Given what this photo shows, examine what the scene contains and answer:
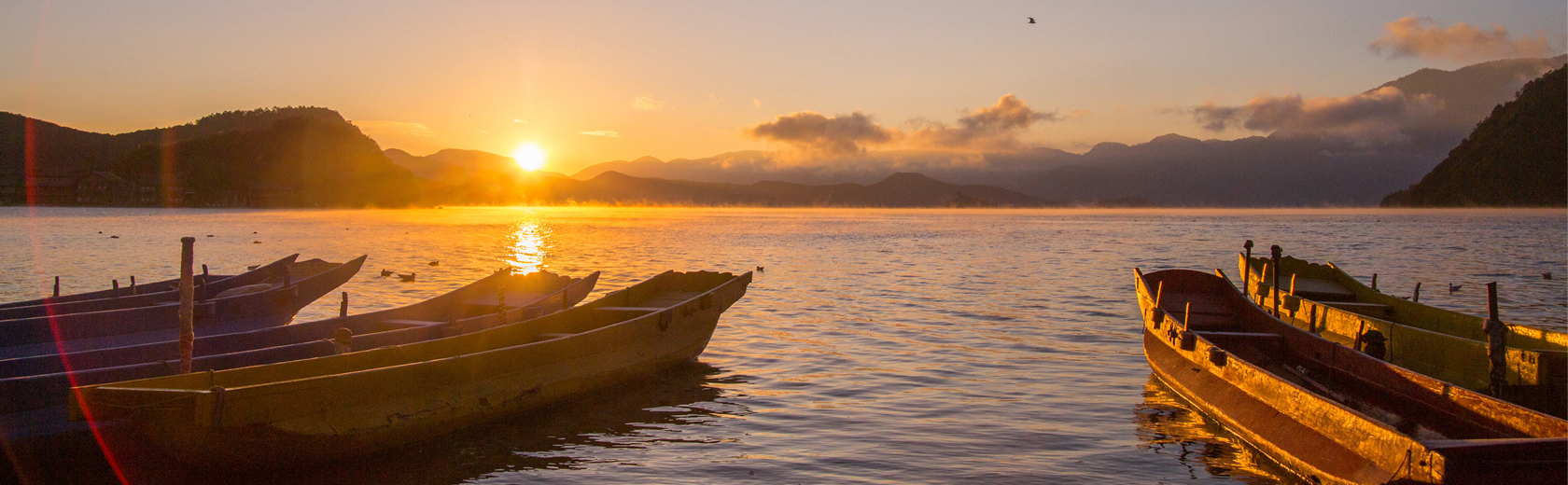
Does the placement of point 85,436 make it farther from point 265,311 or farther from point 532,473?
point 265,311

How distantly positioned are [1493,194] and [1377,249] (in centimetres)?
15732

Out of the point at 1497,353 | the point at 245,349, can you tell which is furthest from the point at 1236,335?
the point at 245,349

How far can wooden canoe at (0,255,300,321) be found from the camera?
1638 centimetres

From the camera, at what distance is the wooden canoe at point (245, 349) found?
360 inches

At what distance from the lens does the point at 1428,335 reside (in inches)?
517

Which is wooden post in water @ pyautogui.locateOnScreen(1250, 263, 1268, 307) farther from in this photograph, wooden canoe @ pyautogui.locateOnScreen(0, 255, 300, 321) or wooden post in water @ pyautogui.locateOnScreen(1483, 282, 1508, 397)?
wooden canoe @ pyautogui.locateOnScreen(0, 255, 300, 321)

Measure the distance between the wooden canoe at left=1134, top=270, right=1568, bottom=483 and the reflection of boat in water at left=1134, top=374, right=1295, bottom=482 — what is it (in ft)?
0.76

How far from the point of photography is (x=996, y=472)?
10.1 metres

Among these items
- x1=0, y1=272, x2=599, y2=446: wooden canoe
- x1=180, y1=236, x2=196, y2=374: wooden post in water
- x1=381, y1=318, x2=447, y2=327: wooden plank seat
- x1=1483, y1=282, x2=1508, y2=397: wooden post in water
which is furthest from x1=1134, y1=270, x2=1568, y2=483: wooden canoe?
x1=180, y1=236, x2=196, y2=374: wooden post in water

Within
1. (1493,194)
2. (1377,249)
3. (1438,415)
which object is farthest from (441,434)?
(1493,194)

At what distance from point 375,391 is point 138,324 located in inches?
399

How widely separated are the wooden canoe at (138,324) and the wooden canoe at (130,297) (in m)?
1.06

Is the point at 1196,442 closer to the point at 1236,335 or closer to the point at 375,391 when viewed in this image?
the point at 1236,335

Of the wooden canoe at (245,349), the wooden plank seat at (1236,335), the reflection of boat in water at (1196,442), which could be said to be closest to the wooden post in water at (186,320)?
the wooden canoe at (245,349)
